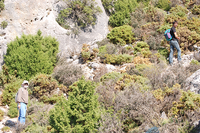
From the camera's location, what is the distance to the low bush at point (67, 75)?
24.7 ft

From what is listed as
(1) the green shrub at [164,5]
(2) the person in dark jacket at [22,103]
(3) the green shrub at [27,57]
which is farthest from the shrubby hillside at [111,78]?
(1) the green shrub at [164,5]

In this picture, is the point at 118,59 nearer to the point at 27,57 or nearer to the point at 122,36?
the point at 122,36

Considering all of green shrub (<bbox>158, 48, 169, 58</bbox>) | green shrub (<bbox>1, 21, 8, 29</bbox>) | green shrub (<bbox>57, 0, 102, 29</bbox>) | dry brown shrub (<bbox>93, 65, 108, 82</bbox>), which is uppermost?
green shrub (<bbox>1, 21, 8, 29</bbox>)

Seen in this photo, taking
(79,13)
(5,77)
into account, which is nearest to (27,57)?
(5,77)

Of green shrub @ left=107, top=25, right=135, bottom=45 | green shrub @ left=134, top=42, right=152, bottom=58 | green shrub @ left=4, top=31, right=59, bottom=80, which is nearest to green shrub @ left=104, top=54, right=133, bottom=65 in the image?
green shrub @ left=134, top=42, right=152, bottom=58

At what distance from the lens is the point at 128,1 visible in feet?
46.2

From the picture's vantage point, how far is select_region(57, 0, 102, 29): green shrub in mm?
10734

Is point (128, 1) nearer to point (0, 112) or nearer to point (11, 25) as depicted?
point (11, 25)

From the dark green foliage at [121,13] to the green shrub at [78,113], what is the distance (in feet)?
30.6

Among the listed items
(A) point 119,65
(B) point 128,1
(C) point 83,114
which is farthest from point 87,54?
(B) point 128,1

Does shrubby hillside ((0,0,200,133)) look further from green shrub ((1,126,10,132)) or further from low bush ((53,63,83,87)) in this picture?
green shrub ((1,126,10,132))

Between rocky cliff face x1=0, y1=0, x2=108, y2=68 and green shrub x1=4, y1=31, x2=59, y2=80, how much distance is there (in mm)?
680

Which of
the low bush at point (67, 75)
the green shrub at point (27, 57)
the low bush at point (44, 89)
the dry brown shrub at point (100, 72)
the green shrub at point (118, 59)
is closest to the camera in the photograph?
the low bush at point (44, 89)

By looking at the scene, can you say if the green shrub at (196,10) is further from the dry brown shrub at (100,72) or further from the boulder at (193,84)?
the dry brown shrub at (100,72)
